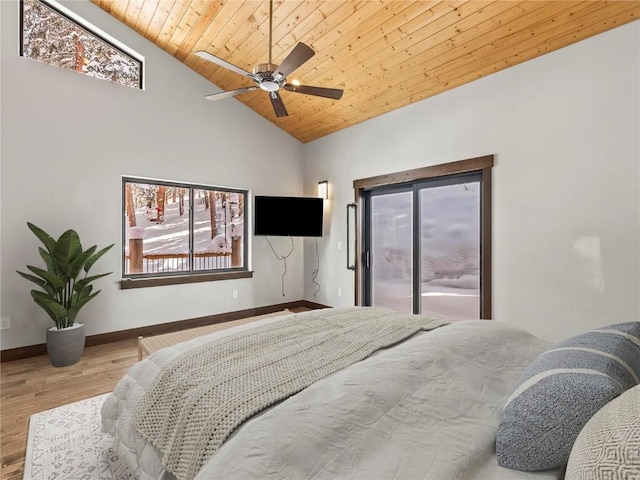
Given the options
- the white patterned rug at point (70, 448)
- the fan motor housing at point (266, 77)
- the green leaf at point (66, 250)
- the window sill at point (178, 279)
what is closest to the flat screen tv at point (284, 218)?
the window sill at point (178, 279)

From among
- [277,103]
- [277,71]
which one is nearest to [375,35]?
[277,103]

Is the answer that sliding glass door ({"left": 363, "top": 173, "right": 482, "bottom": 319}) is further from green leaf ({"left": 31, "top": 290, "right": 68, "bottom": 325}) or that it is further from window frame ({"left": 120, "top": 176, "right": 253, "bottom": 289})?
green leaf ({"left": 31, "top": 290, "right": 68, "bottom": 325})

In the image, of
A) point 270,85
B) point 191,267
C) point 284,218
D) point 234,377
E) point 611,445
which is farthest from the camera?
point 284,218

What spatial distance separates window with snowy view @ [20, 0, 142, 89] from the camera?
132 inches

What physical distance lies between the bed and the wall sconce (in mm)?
3924

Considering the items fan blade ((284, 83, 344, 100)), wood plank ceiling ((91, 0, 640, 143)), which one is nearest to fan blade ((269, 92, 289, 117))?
fan blade ((284, 83, 344, 100))

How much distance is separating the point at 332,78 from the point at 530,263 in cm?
295

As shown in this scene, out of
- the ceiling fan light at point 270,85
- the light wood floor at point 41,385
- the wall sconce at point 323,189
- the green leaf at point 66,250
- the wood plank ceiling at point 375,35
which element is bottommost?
the light wood floor at point 41,385

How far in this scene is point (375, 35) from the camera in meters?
3.06

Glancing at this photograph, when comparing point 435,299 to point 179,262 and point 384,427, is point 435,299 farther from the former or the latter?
point 179,262

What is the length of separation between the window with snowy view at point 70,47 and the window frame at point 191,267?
129 cm

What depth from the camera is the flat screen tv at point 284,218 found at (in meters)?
4.80

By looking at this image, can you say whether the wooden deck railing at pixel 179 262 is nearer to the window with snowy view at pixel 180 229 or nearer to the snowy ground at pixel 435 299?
the window with snowy view at pixel 180 229

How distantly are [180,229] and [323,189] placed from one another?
2.24 metres
